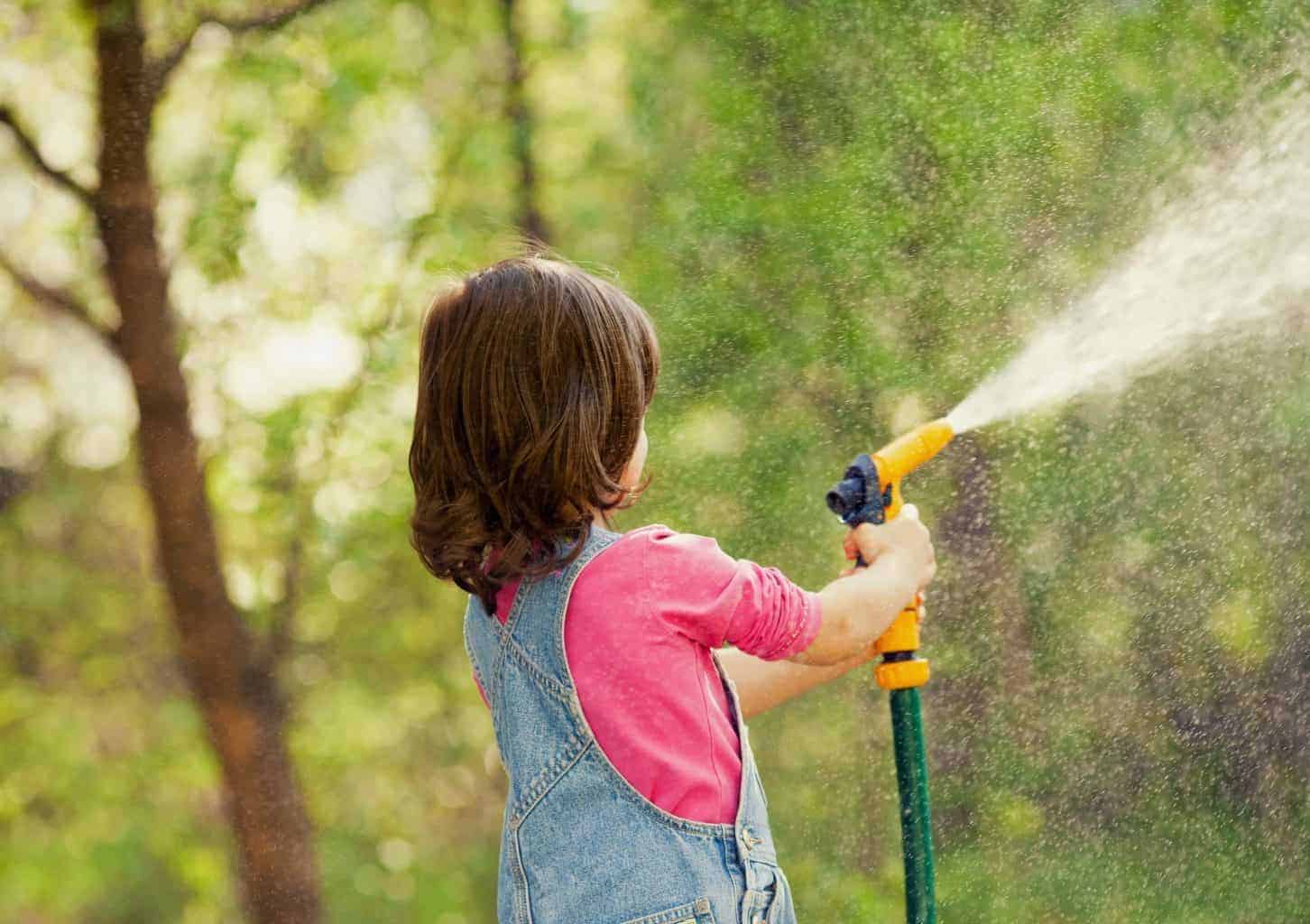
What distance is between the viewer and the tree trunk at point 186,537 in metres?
2.48

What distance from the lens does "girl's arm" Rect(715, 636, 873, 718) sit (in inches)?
69.4

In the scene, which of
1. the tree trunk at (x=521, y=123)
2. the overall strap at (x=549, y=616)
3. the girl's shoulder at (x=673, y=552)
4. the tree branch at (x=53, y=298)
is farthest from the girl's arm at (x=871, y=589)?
the tree branch at (x=53, y=298)

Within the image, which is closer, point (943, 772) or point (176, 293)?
point (176, 293)

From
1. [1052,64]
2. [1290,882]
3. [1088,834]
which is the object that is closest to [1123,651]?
[1088,834]

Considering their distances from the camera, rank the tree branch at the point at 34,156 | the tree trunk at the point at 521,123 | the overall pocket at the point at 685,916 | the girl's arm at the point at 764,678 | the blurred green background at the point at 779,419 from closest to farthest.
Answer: the overall pocket at the point at 685,916 → the girl's arm at the point at 764,678 → the tree branch at the point at 34,156 → the blurred green background at the point at 779,419 → the tree trunk at the point at 521,123

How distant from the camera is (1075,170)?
2.73 meters

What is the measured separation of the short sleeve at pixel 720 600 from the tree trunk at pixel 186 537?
1.42 metres

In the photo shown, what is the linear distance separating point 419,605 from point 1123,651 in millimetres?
1488

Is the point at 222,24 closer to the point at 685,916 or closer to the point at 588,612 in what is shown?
the point at 588,612

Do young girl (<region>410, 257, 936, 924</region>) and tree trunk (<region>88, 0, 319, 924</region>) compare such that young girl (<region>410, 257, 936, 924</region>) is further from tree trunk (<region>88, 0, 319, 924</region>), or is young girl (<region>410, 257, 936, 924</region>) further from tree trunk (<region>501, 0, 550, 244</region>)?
tree trunk (<region>501, 0, 550, 244</region>)

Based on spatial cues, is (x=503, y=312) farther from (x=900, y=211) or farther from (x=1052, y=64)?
(x=1052, y=64)

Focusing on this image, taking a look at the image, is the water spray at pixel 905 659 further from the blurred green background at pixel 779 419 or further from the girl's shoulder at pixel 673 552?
the blurred green background at pixel 779 419

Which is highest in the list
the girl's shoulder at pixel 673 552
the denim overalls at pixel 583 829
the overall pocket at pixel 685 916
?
the girl's shoulder at pixel 673 552

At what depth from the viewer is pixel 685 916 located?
53.4 inches
